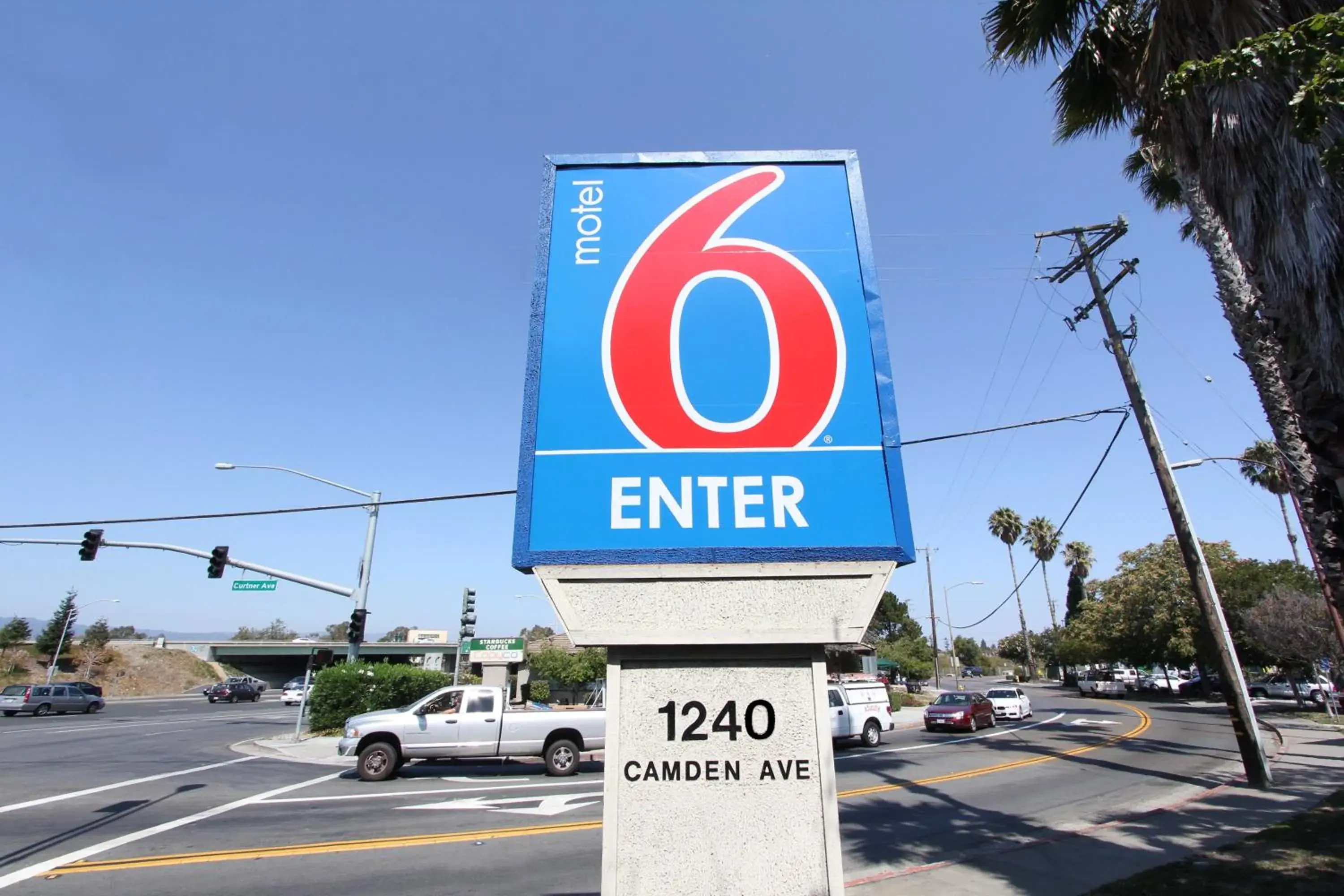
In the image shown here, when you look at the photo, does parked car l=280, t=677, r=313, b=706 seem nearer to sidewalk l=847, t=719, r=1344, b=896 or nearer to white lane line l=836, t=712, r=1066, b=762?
white lane line l=836, t=712, r=1066, b=762

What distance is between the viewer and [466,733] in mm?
14234

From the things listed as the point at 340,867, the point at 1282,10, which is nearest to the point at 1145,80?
the point at 1282,10

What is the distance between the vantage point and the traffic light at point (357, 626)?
66.6 feet

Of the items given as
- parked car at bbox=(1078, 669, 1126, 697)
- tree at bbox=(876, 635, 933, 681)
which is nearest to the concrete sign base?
parked car at bbox=(1078, 669, 1126, 697)

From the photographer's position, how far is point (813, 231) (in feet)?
10.9

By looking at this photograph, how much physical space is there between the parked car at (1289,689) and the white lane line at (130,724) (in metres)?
46.1

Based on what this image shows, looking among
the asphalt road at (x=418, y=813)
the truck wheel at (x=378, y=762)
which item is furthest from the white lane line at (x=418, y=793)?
the truck wheel at (x=378, y=762)

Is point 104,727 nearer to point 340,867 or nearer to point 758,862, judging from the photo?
point 340,867

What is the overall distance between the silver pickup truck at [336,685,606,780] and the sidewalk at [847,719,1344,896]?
341 inches

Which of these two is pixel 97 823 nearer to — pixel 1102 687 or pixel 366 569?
pixel 366 569

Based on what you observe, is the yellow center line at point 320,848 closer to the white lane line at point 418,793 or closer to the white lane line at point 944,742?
the white lane line at point 418,793

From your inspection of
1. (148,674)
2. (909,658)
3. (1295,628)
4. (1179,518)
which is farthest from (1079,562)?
(148,674)

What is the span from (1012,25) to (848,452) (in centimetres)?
755

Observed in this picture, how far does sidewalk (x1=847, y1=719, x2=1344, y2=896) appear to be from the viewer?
22.6 ft
